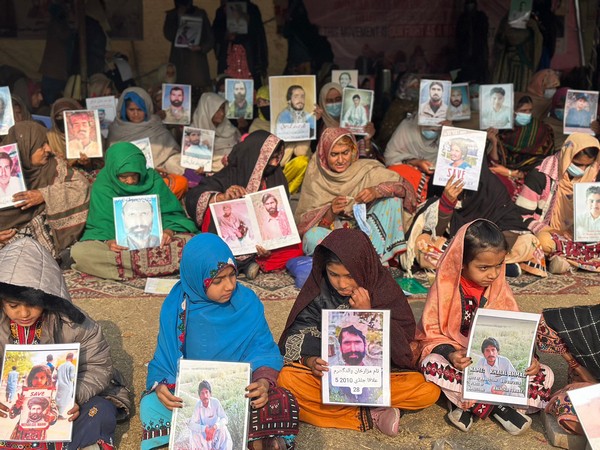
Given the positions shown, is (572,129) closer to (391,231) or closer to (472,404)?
(391,231)

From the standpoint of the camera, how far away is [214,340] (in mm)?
4129

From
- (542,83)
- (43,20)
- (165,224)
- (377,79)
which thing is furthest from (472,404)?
(43,20)

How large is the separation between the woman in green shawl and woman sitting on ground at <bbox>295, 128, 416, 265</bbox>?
3.39ft

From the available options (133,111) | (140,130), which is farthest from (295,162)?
(133,111)

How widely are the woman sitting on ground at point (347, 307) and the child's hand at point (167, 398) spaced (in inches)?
26.4

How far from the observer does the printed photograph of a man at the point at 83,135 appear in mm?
7734

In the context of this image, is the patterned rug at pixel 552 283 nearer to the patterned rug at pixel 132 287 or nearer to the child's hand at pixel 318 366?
the patterned rug at pixel 132 287

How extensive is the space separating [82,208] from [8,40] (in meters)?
5.32

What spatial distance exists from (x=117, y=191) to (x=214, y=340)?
2.93 metres

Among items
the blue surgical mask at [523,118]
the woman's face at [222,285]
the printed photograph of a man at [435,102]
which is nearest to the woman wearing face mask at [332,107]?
the printed photograph of a man at [435,102]

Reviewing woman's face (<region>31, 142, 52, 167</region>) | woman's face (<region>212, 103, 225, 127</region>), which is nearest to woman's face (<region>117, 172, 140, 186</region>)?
woman's face (<region>31, 142, 52, 167</region>)

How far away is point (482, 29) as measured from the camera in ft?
38.2

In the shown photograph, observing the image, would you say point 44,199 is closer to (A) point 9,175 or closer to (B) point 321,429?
(A) point 9,175

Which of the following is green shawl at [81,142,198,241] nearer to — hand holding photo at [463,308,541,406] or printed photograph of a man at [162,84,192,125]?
printed photograph of a man at [162,84,192,125]
